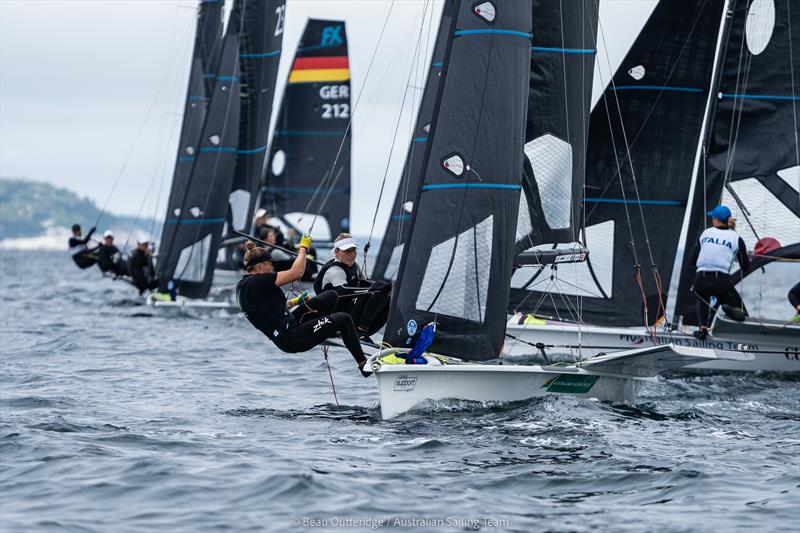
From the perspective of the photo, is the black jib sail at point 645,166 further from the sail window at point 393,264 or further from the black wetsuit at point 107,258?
the black wetsuit at point 107,258

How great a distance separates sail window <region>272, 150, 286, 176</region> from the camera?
29547 millimetres

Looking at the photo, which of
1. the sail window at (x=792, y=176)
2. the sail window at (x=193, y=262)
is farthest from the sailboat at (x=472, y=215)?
the sail window at (x=193, y=262)

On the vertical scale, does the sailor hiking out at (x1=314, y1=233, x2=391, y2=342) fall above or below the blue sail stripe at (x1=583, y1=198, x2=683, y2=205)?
below

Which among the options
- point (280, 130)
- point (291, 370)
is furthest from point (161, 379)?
point (280, 130)

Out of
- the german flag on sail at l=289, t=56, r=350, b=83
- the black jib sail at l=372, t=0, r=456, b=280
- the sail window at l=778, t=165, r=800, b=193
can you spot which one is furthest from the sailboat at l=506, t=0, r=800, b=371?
the german flag on sail at l=289, t=56, r=350, b=83

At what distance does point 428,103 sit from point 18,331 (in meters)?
8.03

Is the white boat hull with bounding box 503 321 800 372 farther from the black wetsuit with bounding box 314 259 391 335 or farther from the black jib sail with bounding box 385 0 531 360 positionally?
the black jib sail with bounding box 385 0 531 360

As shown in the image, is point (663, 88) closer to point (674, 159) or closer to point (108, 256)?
point (674, 159)

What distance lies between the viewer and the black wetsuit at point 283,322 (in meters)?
10.2

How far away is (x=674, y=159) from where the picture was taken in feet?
51.2

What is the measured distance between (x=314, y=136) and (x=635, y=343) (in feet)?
53.2

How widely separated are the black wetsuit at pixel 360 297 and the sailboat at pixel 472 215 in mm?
417

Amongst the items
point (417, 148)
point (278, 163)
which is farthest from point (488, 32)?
point (278, 163)

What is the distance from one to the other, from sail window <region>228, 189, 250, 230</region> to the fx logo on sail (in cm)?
550
